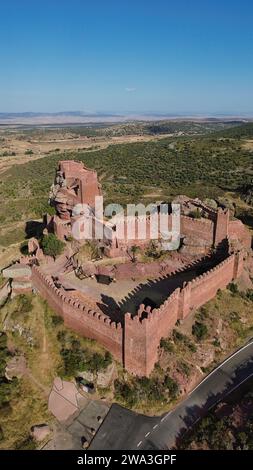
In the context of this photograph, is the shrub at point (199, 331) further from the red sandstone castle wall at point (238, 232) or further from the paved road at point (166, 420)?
the red sandstone castle wall at point (238, 232)

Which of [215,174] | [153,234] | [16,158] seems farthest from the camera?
[16,158]

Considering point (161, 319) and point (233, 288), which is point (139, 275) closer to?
point (161, 319)

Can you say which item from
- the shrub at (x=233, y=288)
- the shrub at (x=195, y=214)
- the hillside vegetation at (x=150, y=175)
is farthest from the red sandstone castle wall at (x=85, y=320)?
the hillside vegetation at (x=150, y=175)

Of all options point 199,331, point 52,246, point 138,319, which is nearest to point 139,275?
point 199,331

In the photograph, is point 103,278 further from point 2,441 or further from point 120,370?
point 2,441

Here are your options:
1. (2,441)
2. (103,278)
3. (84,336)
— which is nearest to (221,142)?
(103,278)

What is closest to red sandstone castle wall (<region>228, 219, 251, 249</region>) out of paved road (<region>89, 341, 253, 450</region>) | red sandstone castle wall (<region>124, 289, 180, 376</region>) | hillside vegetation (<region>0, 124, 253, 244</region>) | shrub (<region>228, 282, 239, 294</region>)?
shrub (<region>228, 282, 239, 294</region>)
